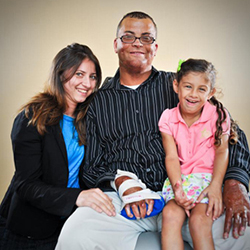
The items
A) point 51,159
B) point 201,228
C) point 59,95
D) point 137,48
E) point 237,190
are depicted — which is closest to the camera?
point 201,228

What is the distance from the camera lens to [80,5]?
301 centimetres

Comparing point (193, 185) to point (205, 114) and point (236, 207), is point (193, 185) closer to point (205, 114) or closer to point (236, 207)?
point (236, 207)

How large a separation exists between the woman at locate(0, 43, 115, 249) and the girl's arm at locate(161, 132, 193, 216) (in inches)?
13.4

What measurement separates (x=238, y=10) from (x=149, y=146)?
1.76 metres

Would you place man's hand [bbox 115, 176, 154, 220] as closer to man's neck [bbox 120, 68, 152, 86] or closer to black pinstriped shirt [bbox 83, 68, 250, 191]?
black pinstriped shirt [bbox 83, 68, 250, 191]

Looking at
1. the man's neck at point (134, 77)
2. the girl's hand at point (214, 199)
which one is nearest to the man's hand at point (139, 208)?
the girl's hand at point (214, 199)

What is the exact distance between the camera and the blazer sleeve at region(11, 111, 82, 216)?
1.68 metres

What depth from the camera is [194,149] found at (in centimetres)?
176

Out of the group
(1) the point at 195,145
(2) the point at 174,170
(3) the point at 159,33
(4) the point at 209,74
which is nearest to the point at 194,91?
(4) the point at 209,74

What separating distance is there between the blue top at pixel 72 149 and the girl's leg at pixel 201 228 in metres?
0.79

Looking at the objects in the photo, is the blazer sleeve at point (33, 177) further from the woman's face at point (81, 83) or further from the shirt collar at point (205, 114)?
the shirt collar at point (205, 114)

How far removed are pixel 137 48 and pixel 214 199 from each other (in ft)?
3.56

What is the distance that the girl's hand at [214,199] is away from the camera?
152 cm

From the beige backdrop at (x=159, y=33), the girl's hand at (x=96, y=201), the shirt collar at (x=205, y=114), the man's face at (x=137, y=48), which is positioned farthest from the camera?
Result: the beige backdrop at (x=159, y=33)
